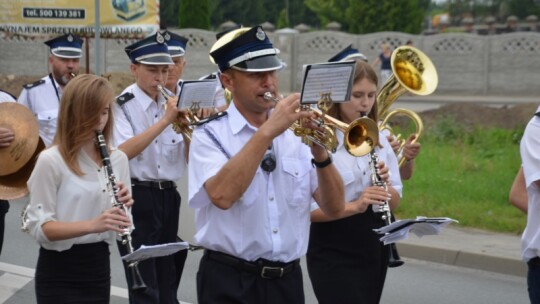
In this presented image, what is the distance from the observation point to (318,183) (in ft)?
14.6

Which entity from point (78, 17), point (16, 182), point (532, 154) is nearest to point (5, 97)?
point (16, 182)

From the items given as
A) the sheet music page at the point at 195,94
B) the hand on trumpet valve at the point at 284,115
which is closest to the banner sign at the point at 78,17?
the sheet music page at the point at 195,94

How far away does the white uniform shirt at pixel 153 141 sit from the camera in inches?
259

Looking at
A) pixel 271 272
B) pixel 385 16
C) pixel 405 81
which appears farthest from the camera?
pixel 385 16

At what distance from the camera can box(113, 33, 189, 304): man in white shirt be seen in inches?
257

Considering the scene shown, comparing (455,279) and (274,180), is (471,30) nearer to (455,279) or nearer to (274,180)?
(455,279)

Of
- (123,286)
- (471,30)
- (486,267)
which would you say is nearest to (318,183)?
(123,286)

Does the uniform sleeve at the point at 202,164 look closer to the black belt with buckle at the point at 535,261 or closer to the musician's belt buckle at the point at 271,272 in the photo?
the musician's belt buckle at the point at 271,272

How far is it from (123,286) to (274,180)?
4462 millimetres

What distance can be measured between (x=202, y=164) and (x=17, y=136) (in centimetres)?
263

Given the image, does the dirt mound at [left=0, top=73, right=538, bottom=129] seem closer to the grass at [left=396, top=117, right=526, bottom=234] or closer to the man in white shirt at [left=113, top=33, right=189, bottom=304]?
the grass at [left=396, top=117, right=526, bottom=234]

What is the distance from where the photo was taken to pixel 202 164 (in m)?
4.31

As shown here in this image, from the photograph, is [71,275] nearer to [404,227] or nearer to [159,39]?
[404,227]

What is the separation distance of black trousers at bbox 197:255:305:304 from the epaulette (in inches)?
92.9
